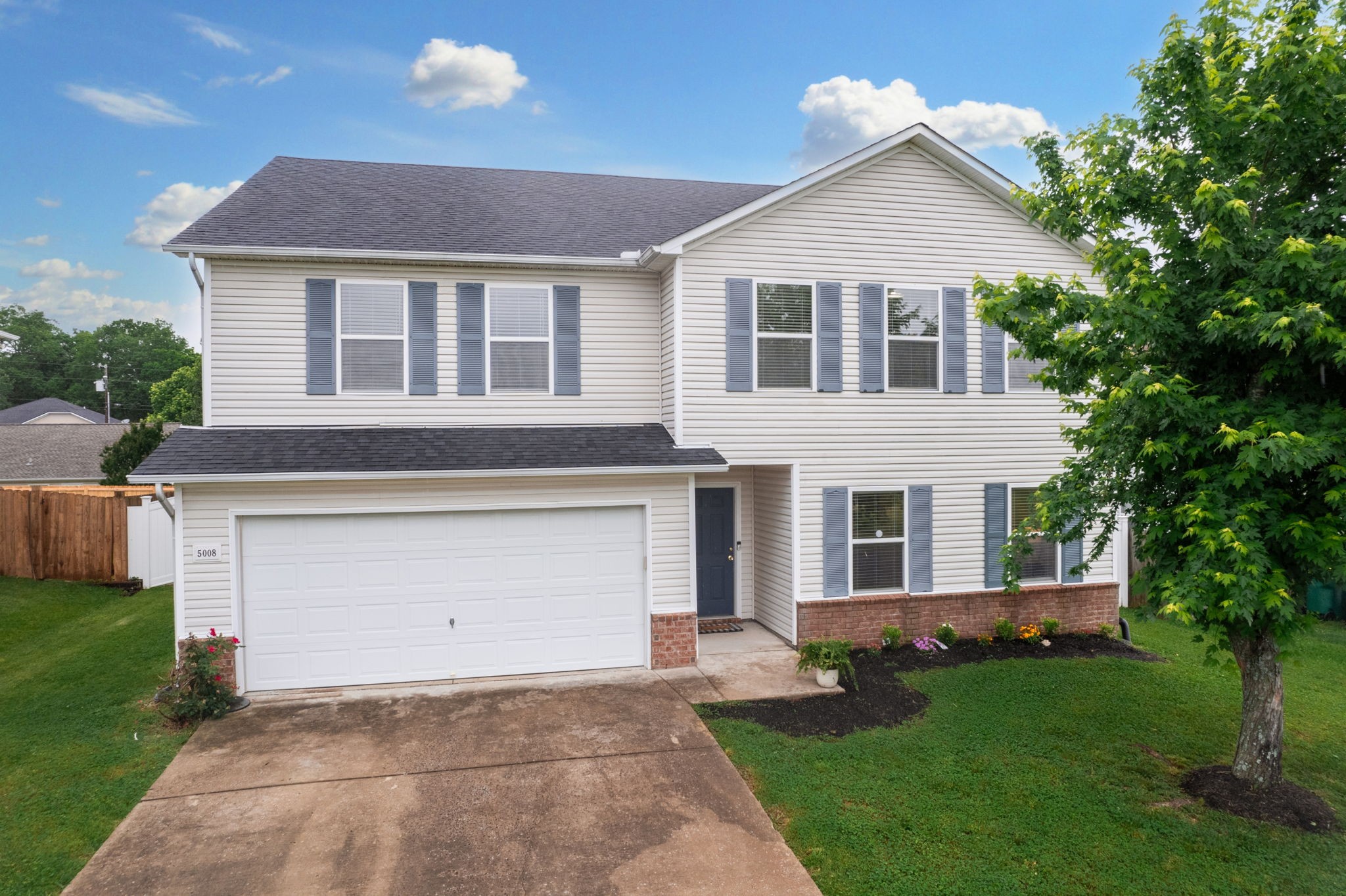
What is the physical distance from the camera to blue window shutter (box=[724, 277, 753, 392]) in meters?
9.73

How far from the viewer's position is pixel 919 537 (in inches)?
406

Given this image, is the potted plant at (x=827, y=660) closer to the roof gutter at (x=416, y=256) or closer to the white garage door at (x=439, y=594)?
the white garage door at (x=439, y=594)

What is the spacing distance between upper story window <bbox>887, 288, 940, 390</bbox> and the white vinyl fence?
47.3ft

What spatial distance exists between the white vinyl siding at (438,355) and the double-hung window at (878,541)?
3.38 metres

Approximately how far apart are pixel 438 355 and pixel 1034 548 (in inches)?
365

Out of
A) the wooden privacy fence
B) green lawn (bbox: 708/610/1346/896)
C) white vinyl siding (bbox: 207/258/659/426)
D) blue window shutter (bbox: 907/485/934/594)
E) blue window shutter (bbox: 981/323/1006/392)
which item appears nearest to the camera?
green lawn (bbox: 708/610/1346/896)

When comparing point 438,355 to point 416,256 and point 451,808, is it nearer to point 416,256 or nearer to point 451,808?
point 416,256

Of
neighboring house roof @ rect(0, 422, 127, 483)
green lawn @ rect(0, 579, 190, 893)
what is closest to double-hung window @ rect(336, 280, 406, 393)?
green lawn @ rect(0, 579, 190, 893)

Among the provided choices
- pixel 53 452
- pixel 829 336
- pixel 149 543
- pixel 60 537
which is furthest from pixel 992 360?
pixel 53 452

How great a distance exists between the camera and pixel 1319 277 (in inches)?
194

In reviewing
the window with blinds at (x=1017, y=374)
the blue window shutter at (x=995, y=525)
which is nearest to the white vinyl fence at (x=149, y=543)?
the blue window shutter at (x=995, y=525)

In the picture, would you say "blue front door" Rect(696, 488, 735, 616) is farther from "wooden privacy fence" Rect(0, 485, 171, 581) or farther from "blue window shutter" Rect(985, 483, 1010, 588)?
"wooden privacy fence" Rect(0, 485, 171, 581)

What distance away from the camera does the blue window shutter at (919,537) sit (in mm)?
10297

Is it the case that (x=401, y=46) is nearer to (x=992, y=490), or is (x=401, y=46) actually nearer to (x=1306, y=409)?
(x=992, y=490)
